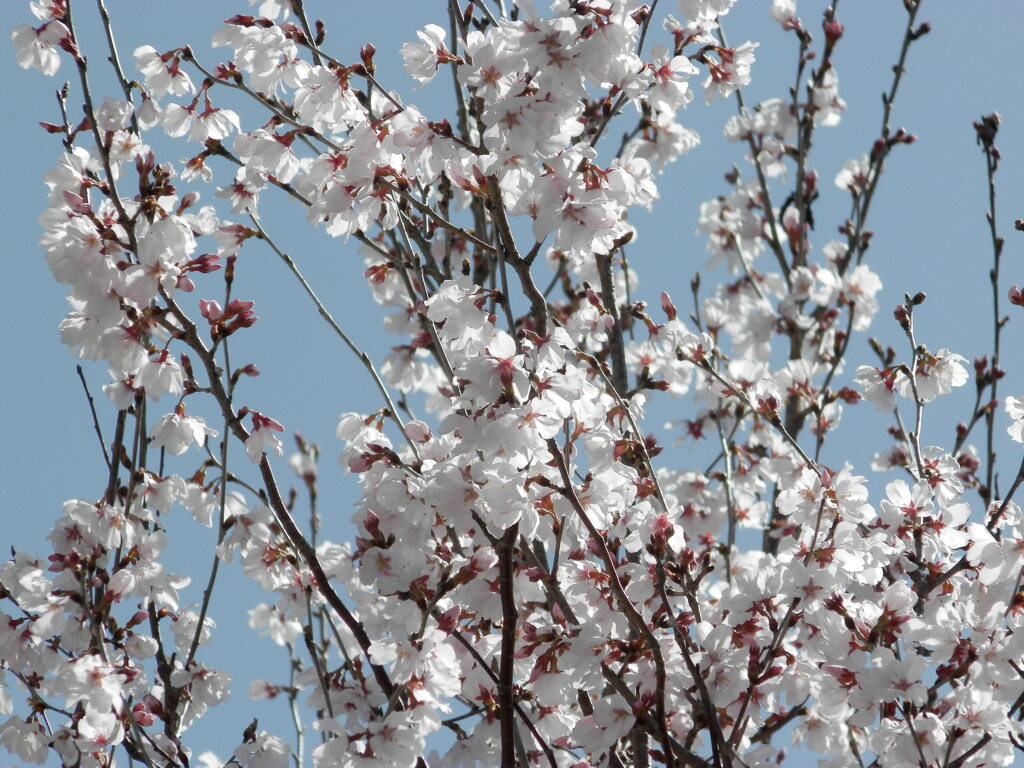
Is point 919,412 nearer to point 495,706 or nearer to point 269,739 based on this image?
point 495,706

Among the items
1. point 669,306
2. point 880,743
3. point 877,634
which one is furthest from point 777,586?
point 669,306

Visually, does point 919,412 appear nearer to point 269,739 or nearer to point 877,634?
point 877,634

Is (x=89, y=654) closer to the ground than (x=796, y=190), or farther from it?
closer to the ground

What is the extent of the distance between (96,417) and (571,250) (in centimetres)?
139

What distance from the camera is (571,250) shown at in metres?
2.33

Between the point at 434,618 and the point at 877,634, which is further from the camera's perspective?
the point at 434,618

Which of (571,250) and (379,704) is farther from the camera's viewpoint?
(379,704)

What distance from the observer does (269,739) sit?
2678 millimetres

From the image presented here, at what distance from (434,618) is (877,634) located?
108 cm

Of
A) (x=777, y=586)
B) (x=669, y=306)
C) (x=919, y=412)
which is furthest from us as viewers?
Result: (x=669, y=306)

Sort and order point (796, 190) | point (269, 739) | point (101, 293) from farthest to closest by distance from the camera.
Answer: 1. point (796, 190)
2. point (269, 739)
3. point (101, 293)

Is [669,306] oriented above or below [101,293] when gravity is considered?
Result: above

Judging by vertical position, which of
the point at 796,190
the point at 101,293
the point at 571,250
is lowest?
the point at 101,293

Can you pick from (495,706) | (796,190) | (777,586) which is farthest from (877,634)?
(796,190)
